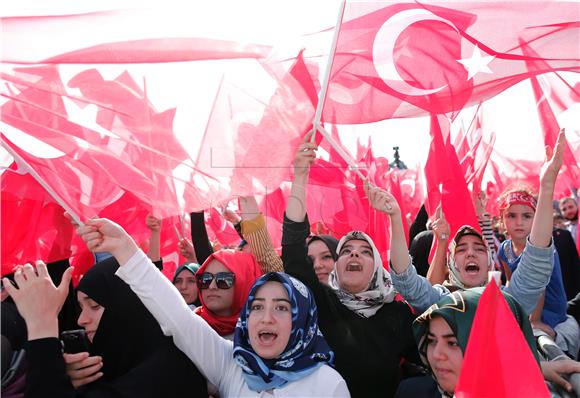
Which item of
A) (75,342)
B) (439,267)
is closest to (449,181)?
(439,267)

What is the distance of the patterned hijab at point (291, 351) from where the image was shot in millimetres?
2658

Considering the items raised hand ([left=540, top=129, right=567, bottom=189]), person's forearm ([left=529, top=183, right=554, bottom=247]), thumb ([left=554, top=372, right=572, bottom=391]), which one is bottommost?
thumb ([left=554, top=372, right=572, bottom=391])

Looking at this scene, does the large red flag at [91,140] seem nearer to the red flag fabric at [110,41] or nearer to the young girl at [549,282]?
the red flag fabric at [110,41]

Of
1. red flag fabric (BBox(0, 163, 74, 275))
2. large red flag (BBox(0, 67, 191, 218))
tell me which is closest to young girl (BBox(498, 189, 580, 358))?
large red flag (BBox(0, 67, 191, 218))

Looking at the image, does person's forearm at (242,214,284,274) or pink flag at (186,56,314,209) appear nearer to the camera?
pink flag at (186,56,314,209)

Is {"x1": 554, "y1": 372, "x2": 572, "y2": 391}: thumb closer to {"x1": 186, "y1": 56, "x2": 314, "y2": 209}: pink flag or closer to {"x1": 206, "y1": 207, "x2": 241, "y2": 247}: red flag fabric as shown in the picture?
{"x1": 186, "y1": 56, "x2": 314, "y2": 209}: pink flag

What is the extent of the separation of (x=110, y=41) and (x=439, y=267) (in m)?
2.60

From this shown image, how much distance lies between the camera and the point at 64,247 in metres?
3.88

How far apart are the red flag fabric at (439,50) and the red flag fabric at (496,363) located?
170 cm

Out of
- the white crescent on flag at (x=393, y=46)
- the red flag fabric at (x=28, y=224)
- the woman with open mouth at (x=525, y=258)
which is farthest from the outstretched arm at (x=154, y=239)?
the white crescent on flag at (x=393, y=46)

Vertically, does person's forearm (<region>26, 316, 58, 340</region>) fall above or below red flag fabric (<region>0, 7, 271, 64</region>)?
below

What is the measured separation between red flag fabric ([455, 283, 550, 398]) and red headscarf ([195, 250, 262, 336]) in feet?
4.99

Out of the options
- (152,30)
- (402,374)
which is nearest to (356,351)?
(402,374)

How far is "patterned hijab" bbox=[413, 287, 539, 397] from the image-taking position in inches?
96.4
